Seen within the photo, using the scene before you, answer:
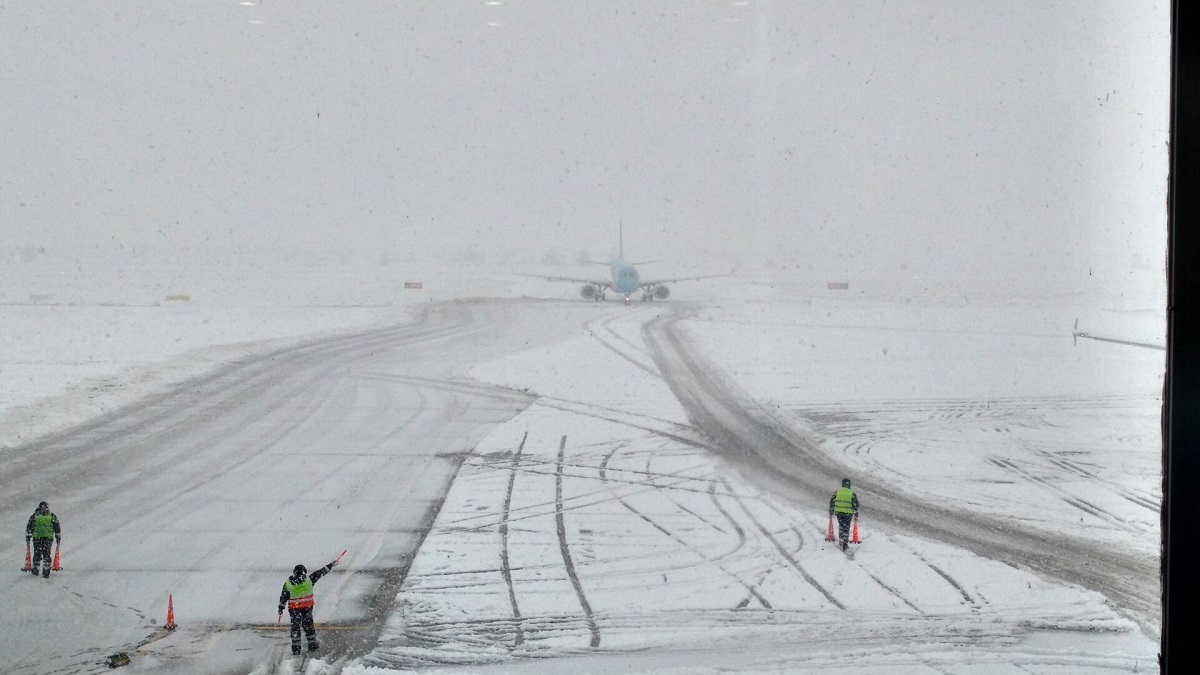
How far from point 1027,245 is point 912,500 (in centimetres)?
8372

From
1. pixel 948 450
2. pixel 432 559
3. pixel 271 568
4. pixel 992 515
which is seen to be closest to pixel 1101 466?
pixel 948 450

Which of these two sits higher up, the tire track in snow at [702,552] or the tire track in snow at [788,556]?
the tire track in snow at [702,552]

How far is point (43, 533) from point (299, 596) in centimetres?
393

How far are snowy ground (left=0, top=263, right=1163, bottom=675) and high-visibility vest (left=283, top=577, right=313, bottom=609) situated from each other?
52 centimetres

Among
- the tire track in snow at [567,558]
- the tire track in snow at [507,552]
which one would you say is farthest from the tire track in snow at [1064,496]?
the tire track in snow at [507,552]

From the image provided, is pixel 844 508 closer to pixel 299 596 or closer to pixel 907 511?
pixel 907 511

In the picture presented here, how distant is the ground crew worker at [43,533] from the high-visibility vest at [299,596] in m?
3.58

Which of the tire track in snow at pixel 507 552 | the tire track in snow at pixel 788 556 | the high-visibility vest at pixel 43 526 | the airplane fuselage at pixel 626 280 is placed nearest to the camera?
the tire track in snow at pixel 507 552

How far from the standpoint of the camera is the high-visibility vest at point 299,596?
7.30 metres

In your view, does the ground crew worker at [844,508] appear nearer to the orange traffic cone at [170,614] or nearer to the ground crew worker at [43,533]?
the orange traffic cone at [170,614]

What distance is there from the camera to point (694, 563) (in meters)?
9.82

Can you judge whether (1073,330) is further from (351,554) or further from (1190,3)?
(1190,3)

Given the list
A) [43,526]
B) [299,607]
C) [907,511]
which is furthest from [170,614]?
[907,511]

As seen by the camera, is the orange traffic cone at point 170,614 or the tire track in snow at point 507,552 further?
the tire track in snow at point 507,552
